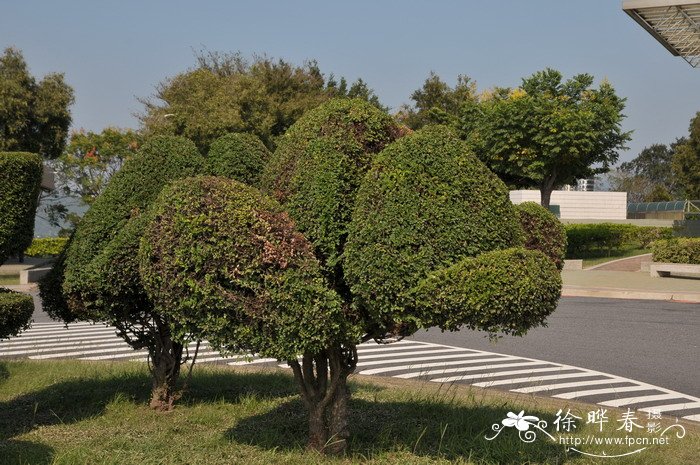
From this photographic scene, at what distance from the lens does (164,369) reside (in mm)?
8695

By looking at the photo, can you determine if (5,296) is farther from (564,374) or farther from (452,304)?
(564,374)

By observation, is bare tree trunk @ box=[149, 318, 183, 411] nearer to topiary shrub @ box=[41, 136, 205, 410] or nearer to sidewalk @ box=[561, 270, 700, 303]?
topiary shrub @ box=[41, 136, 205, 410]

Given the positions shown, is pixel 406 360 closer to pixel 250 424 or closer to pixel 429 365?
pixel 429 365

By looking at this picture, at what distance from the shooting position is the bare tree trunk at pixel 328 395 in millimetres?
6789

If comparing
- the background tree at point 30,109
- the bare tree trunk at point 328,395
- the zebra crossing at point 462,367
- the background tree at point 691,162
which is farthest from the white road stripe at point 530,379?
the background tree at point 691,162

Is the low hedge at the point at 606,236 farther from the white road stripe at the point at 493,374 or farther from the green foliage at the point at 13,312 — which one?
the green foliage at the point at 13,312

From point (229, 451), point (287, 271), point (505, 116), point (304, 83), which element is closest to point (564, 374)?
point (229, 451)

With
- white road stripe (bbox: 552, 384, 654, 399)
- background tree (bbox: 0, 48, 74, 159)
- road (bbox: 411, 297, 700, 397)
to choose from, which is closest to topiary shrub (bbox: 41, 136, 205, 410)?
white road stripe (bbox: 552, 384, 654, 399)

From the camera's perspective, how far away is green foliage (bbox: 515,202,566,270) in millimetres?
7645

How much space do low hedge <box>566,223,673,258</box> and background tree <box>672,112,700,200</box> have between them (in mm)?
22899

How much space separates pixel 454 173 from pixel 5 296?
4.27 m

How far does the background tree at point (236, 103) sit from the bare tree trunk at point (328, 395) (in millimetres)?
29871

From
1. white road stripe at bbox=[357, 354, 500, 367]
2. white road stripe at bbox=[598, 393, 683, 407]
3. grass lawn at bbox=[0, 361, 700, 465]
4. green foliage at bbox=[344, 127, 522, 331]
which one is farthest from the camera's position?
white road stripe at bbox=[357, 354, 500, 367]

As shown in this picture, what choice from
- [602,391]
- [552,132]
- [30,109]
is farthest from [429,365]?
[30,109]
